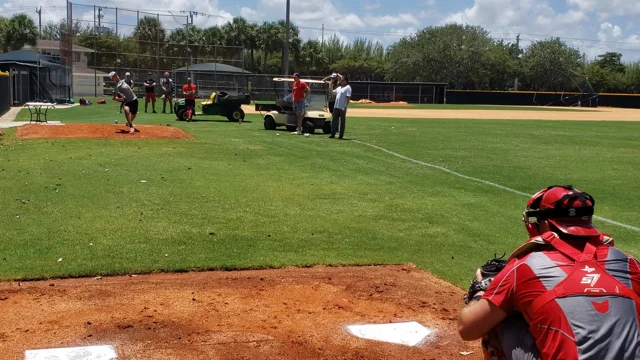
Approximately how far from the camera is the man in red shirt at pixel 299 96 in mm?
20031

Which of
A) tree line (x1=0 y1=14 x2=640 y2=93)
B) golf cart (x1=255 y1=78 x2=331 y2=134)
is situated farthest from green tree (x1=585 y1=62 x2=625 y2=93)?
golf cart (x1=255 y1=78 x2=331 y2=134)

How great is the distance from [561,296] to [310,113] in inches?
727

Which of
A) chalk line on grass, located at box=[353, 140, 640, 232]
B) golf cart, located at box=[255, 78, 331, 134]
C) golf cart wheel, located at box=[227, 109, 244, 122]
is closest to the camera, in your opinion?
chalk line on grass, located at box=[353, 140, 640, 232]

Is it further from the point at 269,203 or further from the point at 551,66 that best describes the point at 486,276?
the point at 551,66

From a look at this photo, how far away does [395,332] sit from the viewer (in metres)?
5.06

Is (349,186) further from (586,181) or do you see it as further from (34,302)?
(34,302)

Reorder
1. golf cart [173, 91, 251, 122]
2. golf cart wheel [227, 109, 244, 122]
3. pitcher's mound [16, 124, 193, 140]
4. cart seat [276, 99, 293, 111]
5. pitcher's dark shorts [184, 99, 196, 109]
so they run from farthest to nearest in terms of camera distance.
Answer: golf cart wheel [227, 109, 244, 122] → golf cart [173, 91, 251, 122] → pitcher's dark shorts [184, 99, 196, 109] → cart seat [276, 99, 293, 111] → pitcher's mound [16, 124, 193, 140]

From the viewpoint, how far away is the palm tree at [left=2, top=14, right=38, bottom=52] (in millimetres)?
79750

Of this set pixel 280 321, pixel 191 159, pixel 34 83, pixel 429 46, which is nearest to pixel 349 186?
pixel 191 159

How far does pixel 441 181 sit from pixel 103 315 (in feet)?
26.1

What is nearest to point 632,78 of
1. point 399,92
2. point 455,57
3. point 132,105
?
point 455,57

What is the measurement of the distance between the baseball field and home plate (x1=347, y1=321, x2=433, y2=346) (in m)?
0.08

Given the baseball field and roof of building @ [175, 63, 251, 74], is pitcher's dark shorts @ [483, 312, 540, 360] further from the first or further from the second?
roof of building @ [175, 63, 251, 74]

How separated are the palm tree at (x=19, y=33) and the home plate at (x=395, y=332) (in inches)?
3315
